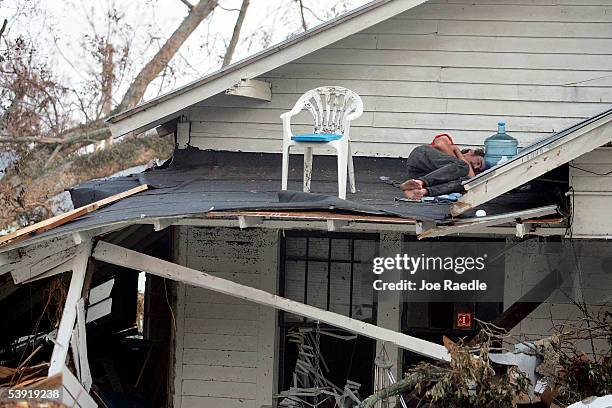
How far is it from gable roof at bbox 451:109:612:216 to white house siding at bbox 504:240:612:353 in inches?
107

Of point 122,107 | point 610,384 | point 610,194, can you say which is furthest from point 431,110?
point 122,107

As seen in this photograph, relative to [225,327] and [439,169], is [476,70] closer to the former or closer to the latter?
[439,169]

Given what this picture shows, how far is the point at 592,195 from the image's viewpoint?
7.36m

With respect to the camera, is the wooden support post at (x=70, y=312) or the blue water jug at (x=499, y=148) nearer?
the wooden support post at (x=70, y=312)

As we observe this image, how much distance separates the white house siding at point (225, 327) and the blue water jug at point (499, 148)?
2326 mm

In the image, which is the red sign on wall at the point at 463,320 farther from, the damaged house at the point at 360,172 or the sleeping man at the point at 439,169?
the sleeping man at the point at 439,169

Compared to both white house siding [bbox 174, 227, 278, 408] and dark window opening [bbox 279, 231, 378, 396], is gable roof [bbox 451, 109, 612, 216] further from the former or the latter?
white house siding [bbox 174, 227, 278, 408]

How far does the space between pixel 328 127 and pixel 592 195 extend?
9.42 ft

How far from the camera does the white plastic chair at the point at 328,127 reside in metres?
8.41

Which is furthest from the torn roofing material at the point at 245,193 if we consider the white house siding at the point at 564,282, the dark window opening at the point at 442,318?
the white house siding at the point at 564,282

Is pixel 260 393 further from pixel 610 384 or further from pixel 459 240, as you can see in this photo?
pixel 610 384

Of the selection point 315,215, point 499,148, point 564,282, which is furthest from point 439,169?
point 564,282

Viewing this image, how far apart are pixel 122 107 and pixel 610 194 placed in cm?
1723

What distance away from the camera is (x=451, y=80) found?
32.5 feet
